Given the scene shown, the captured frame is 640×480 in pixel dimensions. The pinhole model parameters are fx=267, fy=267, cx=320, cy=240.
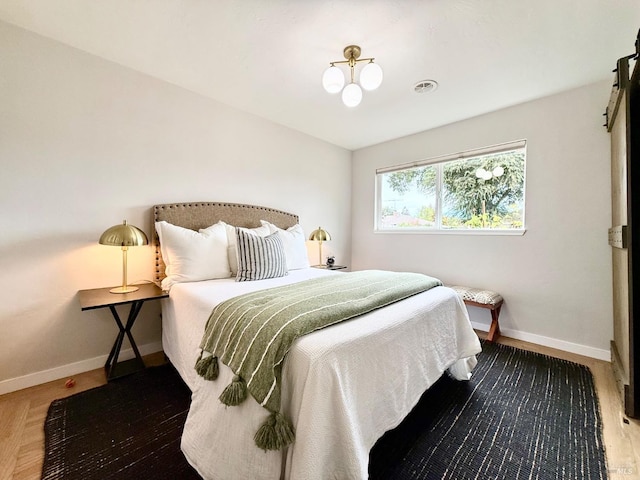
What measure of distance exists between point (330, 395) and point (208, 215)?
2.19m

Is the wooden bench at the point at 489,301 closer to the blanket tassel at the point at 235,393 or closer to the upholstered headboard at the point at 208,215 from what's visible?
the upholstered headboard at the point at 208,215

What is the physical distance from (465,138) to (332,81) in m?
2.13

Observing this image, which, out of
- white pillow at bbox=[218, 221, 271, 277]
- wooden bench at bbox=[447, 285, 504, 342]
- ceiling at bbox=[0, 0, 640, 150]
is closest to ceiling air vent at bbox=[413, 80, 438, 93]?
ceiling at bbox=[0, 0, 640, 150]

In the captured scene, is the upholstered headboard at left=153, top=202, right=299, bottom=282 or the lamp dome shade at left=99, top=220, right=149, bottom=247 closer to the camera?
the lamp dome shade at left=99, top=220, right=149, bottom=247

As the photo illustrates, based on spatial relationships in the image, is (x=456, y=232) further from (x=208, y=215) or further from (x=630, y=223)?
(x=208, y=215)

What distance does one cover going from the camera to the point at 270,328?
44.1 inches

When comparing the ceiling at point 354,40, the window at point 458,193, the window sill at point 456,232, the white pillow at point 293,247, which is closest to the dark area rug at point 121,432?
the white pillow at point 293,247

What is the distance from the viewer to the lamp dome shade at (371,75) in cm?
164

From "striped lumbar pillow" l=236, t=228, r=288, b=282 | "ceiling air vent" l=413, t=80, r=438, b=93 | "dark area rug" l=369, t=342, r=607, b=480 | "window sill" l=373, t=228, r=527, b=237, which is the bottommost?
"dark area rug" l=369, t=342, r=607, b=480

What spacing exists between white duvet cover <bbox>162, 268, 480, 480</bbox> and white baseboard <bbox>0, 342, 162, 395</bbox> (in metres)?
0.98

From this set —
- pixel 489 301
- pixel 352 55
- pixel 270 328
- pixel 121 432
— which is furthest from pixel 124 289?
pixel 489 301

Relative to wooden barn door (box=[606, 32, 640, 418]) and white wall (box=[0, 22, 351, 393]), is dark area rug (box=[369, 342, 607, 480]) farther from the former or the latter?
white wall (box=[0, 22, 351, 393])

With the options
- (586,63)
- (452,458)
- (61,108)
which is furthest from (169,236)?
(586,63)

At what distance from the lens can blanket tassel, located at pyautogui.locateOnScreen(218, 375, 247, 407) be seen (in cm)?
Answer: 104
